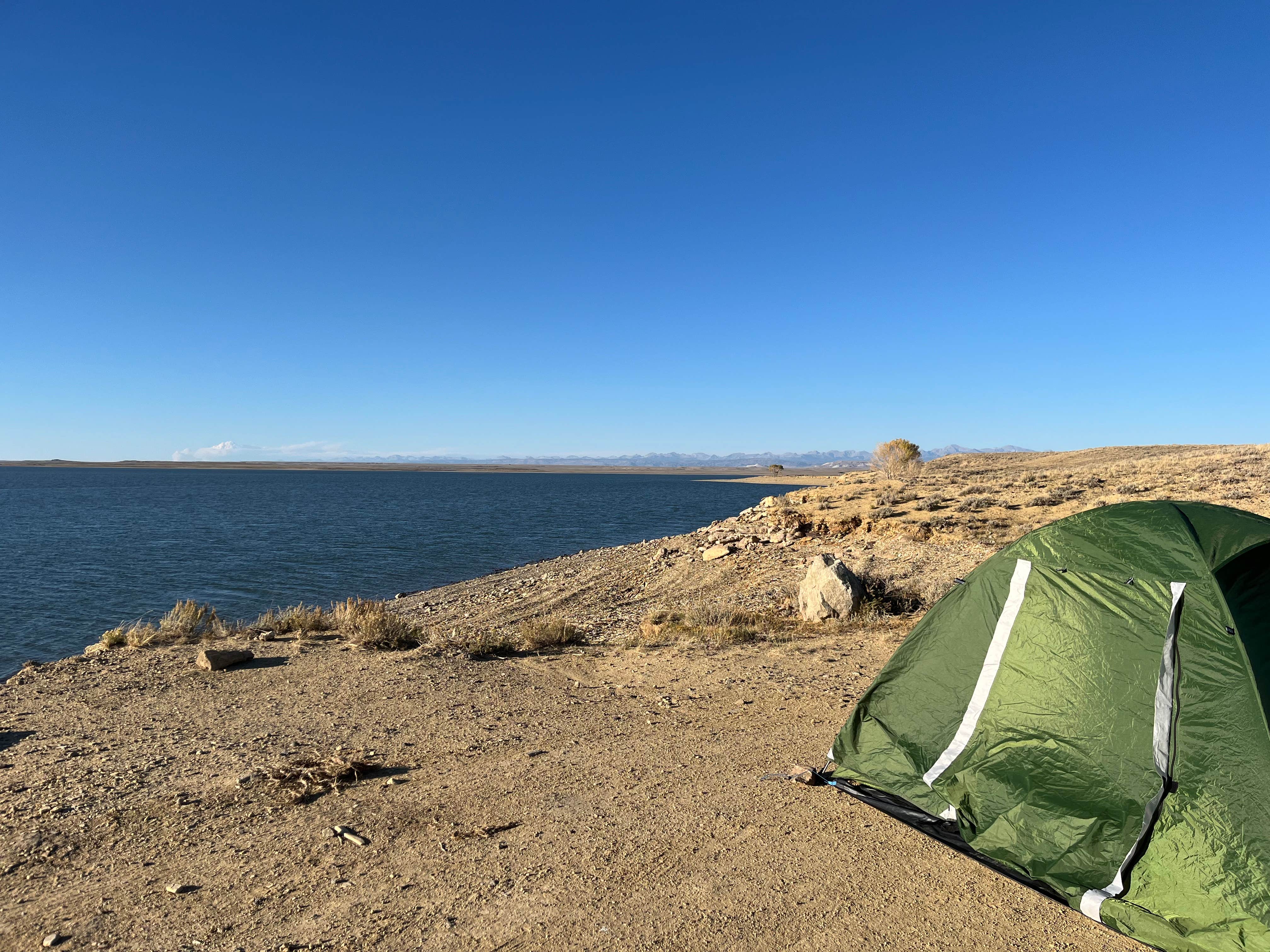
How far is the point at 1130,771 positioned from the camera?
4.41m

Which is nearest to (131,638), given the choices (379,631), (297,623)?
(297,623)

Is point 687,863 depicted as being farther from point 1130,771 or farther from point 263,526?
point 263,526

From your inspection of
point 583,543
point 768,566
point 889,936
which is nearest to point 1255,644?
point 889,936

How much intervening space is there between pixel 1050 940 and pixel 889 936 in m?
0.90

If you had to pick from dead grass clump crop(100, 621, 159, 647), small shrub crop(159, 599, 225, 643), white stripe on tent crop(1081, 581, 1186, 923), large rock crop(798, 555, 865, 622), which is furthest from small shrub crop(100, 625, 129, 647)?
white stripe on tent crop(1081, 581, 1186, 923)

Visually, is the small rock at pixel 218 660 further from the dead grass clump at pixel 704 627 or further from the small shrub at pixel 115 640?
the dead grass clump at pixel 704 627

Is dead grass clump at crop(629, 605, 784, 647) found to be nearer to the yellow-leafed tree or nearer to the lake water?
the lake water

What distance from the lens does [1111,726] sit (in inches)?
180

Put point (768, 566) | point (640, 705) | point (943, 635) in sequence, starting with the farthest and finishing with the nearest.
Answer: point (768, 566), point (640, 705), point (943, 635)

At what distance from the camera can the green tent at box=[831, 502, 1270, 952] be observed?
3947mm

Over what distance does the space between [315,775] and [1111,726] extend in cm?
607

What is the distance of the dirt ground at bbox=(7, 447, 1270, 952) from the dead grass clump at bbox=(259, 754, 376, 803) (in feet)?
0.28

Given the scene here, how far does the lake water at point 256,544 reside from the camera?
2173cm

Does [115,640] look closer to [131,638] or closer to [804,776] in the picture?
[131,638]
